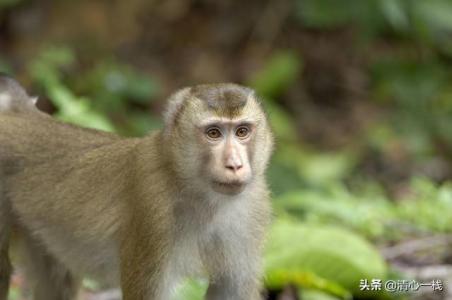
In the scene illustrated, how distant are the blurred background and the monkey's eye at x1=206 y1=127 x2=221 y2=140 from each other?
1.64m

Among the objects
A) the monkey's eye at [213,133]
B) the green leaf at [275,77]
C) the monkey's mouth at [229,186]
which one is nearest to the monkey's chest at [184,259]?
the monkey's mouth at [229,186]

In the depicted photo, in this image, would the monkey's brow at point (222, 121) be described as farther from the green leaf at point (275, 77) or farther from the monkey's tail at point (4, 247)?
the green leaf at point (275, 77)

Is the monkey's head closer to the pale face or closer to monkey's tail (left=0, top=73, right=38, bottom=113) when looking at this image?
the pale face

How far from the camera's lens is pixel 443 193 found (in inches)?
314

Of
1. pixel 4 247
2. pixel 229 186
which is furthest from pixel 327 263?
pixel 4 247

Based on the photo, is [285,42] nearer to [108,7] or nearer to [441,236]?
[108,7]

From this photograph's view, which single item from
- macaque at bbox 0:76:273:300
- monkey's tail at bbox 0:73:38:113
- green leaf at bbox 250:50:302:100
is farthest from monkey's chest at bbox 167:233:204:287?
green leaf at bbox 250:50:302:100

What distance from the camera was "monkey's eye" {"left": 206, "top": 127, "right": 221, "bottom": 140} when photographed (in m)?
5.11

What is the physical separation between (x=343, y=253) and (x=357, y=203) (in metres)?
1.82

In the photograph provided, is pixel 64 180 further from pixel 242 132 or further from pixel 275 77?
pixel 275 77

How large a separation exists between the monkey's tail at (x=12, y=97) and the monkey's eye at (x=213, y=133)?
61.8 inches

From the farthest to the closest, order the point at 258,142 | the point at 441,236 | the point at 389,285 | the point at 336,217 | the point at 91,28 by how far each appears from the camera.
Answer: the point at 91,28 → the point at 336,217 → the point at 441,236 → the point at 389,285 → the point at 258,142

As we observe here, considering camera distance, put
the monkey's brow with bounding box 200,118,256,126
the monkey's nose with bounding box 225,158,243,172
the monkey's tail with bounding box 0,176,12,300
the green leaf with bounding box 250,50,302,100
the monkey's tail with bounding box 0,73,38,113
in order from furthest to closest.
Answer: the green leaf with bounding box 250,50,302,100
the monkey's tail with bounding box 0,73,38,113
the monkey's tail with bounding box 0,176,12,300
the monkey's brow with bounding box 200,118,256,126
the monkey's nose with bounding box 225,158,243,172

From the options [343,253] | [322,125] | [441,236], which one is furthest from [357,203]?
[322,125]
